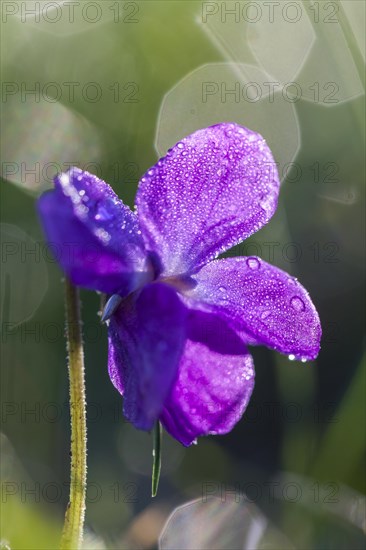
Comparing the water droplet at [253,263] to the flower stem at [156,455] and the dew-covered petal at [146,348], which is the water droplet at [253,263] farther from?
the flower stem at [156,455]

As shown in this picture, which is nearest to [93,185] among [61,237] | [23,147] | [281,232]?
[61,237]

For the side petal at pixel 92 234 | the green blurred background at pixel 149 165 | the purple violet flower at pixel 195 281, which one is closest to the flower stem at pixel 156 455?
the purple violet flower at pixel 195 281

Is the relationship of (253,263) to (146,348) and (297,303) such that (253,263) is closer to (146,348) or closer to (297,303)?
(297,303)

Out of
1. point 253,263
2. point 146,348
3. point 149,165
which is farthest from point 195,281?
point 149,165

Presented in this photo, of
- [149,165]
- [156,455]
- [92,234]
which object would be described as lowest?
[149,165]

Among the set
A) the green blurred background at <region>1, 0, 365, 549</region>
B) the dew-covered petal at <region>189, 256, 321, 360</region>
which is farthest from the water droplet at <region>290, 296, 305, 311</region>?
the green blurred background at <region>1, 0, 365, 549</region>

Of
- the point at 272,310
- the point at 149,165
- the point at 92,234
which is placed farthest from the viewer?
the point at 149,165

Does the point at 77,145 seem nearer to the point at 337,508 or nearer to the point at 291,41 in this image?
the point at 291,41

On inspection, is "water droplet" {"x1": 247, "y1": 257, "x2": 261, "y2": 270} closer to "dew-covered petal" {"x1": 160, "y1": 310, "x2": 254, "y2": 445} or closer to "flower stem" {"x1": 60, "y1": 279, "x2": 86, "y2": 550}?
"dew-covered petal" {"x1": 160, "y1": 310, "x2": 254, "y2": 445}
